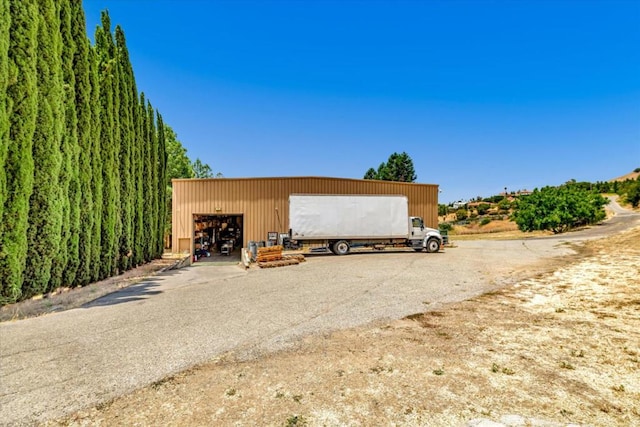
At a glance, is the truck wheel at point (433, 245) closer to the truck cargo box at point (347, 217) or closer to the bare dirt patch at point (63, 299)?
the truck cargo box at point (347, 217)

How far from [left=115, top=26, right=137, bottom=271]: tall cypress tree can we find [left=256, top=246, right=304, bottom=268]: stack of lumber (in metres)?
6.59

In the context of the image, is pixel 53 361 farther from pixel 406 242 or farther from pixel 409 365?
pixel 406 242

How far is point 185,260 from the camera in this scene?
18078 mm

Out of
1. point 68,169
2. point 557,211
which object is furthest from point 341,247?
point 557,211

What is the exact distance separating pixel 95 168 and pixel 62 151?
6.28 ft

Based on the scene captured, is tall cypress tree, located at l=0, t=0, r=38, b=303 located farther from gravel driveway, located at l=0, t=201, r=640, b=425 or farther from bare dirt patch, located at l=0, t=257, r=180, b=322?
gravel driveway, located at l=0, t=201, r=640, b=425

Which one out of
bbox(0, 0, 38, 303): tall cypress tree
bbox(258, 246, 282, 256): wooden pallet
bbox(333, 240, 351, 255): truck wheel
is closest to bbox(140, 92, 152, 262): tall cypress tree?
bbox(258, 246, 282, 256): wooden pallet

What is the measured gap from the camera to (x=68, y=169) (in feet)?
34.8

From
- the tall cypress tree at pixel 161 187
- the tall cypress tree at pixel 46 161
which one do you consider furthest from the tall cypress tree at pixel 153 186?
the tall cypress tree at pixel 46 161

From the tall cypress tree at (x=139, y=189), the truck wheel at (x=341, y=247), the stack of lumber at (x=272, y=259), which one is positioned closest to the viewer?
the stack of lumber at (x=272, y=259)

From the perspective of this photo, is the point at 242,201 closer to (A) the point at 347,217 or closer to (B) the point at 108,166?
(A) the point at 347,217

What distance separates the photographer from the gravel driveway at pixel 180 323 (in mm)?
4195

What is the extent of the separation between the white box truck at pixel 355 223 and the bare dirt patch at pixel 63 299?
Result: 9241mm

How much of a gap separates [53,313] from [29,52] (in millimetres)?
7605
